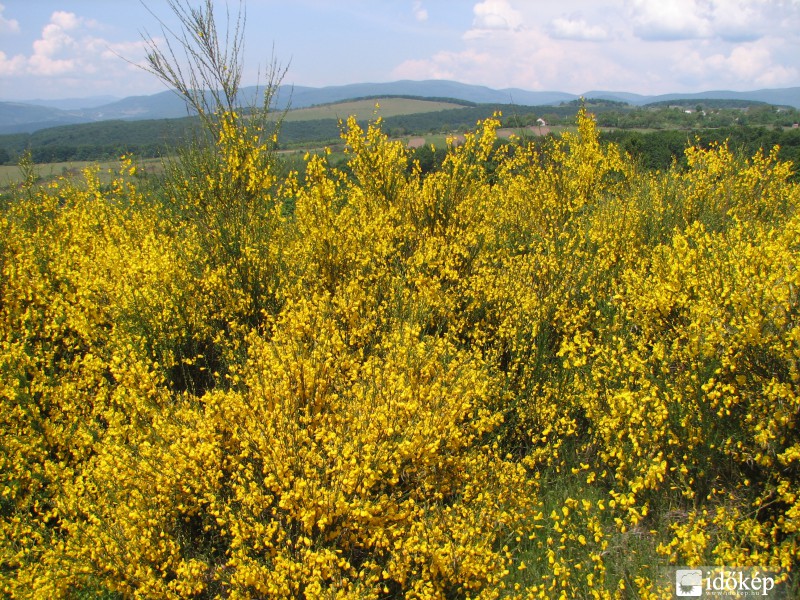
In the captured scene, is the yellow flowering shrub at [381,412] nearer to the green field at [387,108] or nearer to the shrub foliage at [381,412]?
the shrub foliage at [381,412]

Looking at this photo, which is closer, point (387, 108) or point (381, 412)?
point (381, 412)

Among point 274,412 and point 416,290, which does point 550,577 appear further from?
point 416,290

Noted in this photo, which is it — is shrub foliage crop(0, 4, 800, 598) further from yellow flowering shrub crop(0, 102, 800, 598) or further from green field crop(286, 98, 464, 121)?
green field crop(286, 98, 464, 121)

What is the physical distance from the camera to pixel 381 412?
3141 mm

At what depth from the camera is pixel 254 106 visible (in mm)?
6223

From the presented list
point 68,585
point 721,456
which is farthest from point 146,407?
point 721,456

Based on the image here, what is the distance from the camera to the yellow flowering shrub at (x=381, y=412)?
2.83 m

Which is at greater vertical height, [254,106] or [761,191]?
[254,106]

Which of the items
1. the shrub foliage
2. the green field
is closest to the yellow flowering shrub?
the shrub foliage

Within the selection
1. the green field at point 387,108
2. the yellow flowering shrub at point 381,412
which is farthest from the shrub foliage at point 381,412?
the green field at point 387,108

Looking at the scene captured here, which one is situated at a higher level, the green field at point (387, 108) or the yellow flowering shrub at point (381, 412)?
the green field at point (387, 108)

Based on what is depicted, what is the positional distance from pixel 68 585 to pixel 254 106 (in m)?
5.38

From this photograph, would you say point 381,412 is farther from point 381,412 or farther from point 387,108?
point 387,108

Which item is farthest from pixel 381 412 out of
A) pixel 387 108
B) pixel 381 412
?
pixel 387 108
